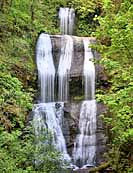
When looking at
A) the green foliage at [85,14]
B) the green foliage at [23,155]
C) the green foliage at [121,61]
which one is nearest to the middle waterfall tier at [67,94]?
the green foliage at [85,14]

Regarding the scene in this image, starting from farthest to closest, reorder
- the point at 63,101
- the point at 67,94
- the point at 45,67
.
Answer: the point at 45,67, the point at 67,94, the point at 63,101

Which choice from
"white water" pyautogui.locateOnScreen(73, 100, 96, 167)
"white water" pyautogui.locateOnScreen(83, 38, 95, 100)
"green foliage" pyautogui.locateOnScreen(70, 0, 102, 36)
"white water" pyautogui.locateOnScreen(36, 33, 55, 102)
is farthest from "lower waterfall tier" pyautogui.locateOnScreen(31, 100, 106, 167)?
"green foliage" pyautogui.locateOnScreen(70, 0, 102, 36)

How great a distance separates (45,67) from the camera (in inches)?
451

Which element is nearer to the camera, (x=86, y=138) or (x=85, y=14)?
(x=86, y=138)

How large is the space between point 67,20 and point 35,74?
4501mm

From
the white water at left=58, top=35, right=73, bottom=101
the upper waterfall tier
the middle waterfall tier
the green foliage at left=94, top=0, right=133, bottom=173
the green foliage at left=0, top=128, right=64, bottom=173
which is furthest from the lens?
the upper waterfall tier

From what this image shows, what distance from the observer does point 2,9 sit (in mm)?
10555

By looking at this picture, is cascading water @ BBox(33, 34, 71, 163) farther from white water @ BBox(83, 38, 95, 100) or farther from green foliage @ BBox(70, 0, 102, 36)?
green foliage @ BBox(70, 0, 102, 36)

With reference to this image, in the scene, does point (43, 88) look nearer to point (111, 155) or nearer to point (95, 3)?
point (111, 155)

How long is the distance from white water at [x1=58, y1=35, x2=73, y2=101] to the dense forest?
0.92m

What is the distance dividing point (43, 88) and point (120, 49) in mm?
5418

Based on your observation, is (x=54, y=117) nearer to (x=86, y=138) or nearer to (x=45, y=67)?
(x=86, y=138)

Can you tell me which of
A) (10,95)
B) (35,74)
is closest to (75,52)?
(35,74)

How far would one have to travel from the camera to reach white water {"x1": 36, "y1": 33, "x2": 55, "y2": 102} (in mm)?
11070
